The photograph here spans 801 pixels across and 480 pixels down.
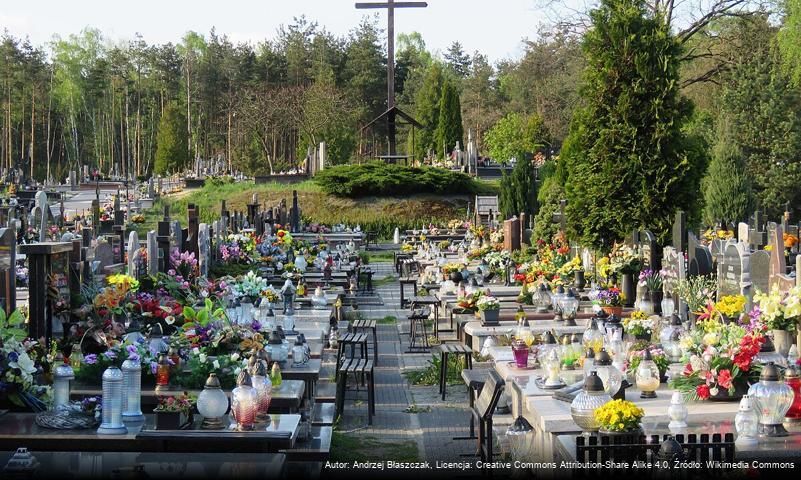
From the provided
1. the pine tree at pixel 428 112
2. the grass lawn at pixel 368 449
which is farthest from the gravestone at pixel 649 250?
the pine tree at pixel 428 112

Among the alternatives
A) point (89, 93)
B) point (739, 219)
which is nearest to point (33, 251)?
point (739, 219)

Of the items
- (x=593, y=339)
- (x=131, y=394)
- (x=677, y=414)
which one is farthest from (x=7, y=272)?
(x=677, y=414)

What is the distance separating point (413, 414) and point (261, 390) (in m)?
4.88

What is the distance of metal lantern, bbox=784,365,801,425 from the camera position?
27.7 ft

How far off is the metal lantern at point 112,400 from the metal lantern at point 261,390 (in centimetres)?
96

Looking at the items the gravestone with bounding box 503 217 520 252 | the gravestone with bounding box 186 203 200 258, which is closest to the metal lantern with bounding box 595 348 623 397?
the gravestone with bounding box 186 203 200 258

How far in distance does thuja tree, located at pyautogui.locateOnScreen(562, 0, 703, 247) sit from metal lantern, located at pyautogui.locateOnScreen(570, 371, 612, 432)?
499 inches

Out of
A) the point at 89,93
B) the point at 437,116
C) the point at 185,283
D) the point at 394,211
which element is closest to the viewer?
the point at 185,283

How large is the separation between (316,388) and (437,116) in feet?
209

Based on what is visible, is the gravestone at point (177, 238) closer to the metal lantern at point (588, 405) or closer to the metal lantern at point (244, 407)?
the metal lantern at point (244, 407)

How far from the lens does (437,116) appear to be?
75.3 meters

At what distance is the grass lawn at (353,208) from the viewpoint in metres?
49.4

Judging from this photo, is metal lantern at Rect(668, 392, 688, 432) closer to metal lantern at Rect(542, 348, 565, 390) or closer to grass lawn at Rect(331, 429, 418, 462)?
metal lantern at Rect(542, 348, 565, 390)

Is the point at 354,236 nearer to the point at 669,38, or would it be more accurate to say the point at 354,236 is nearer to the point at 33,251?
the point at 669,38
